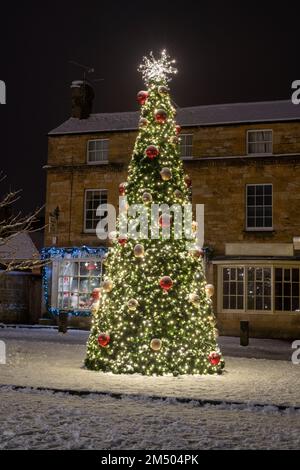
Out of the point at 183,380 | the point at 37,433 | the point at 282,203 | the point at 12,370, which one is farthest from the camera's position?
the point at 282,203

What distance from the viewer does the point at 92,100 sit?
28281 millimetres

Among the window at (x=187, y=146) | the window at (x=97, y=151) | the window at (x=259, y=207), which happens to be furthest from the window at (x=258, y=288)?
the window at (x=97, y=151)

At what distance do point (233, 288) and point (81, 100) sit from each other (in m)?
11.1

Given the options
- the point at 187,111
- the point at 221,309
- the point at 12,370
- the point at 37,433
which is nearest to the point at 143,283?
the point at 12,370

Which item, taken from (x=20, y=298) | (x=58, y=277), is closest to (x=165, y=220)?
(x=58, y=277)

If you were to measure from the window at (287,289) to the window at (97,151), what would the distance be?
8.65 meters

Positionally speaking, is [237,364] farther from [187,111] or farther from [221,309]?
[187,111]

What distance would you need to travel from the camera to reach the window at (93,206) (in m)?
25.6

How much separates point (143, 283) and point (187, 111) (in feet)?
53.9

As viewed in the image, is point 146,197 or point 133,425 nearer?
point 133,425

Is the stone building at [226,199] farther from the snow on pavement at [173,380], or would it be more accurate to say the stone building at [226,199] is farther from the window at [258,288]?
the snow on pavement at [173,380]

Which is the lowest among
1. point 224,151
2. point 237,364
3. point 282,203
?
point 237,364

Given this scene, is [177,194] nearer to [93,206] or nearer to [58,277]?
[93,206]

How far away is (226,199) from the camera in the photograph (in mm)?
24047
